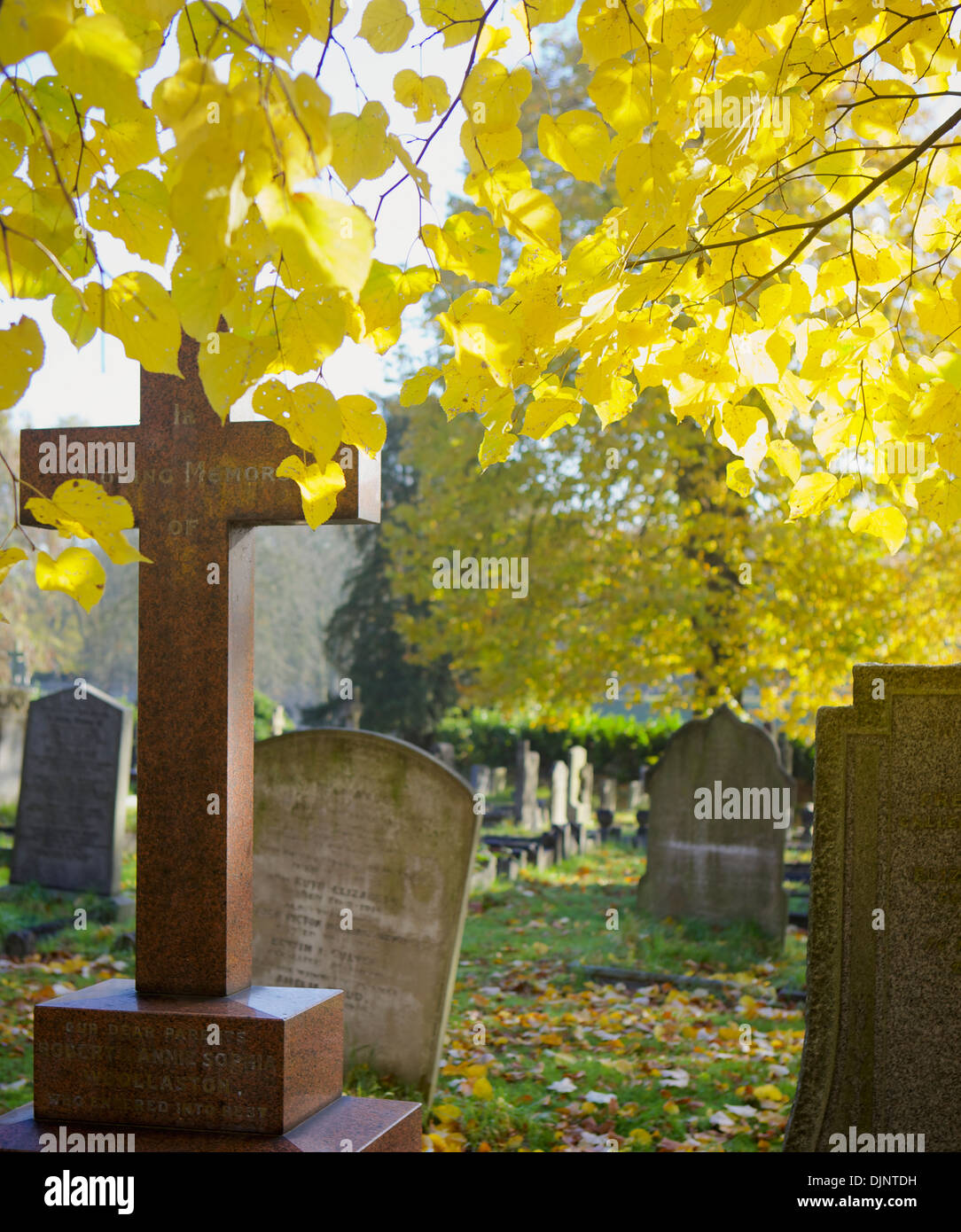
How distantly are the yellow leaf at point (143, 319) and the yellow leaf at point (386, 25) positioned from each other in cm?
71

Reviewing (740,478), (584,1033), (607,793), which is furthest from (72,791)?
(607,793)

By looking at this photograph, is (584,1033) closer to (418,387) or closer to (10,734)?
(418,387)

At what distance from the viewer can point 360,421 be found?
2545mm

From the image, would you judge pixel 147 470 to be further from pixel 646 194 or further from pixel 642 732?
pixel 642 732

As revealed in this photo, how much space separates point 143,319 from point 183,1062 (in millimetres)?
2468

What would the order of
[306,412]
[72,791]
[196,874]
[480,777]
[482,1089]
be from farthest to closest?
[480,777], [72,791], [482,1089], [196,874], [306,412]

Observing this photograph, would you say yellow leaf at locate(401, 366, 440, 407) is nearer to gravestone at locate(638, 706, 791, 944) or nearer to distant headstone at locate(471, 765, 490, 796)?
gravestone at locate(638, 706, 791, 944)

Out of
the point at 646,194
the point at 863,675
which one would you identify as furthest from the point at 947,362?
the point at 863,675

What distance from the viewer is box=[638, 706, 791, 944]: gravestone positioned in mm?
8750

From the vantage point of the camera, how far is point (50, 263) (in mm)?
1993

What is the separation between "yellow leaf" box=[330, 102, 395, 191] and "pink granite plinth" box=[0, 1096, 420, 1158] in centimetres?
278

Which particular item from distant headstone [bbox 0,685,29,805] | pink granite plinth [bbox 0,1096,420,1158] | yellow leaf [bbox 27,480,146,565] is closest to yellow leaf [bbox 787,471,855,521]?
yellow leaf [bbox 27,480,146,565]

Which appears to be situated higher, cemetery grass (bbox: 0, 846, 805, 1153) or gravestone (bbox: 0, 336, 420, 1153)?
gravestone (bbox: 0, 336, 420, 1153)
